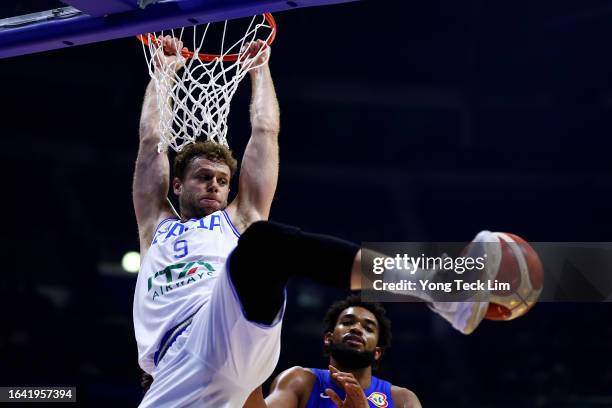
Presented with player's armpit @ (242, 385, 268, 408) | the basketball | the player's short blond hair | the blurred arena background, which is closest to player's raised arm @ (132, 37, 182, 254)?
the player's short blond hair

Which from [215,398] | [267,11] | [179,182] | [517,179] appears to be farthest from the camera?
[517,179]

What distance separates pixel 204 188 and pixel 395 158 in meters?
9.03

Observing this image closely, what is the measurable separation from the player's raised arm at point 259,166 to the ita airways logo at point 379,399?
1477mm

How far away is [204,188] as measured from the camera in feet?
11.5

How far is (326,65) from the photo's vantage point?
12609 mm

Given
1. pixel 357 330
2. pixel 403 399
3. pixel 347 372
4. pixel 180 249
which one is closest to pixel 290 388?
pixel 347 372

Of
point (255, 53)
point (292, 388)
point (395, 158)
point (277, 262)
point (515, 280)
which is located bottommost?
point (292, 388)

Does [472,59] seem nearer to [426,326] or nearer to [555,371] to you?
[426,326]

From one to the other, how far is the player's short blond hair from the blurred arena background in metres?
6.84

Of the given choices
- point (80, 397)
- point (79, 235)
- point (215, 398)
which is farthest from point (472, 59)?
point (215, 398)

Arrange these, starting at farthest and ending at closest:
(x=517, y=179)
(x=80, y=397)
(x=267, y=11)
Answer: (x=517, y=179) < (x=80, y=397) < (x=267, y=11)

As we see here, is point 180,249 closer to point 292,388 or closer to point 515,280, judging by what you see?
point 515,280

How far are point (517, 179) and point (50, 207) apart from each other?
7.09 meters

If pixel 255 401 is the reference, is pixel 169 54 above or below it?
above
